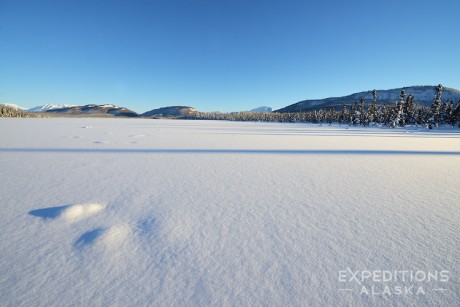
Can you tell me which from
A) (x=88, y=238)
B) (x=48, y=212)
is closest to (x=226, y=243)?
(x=88, y=238)

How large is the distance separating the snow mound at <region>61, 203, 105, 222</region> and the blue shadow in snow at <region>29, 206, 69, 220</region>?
0.32 feet

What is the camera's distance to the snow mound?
10.4 ft

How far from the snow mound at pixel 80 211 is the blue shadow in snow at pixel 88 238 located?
59 cm

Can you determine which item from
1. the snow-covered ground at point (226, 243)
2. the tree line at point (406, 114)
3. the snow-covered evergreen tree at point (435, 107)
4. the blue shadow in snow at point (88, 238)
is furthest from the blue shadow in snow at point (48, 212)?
the snow-covered evergreen tree at point (435, 107)

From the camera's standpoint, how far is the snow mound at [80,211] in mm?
3157

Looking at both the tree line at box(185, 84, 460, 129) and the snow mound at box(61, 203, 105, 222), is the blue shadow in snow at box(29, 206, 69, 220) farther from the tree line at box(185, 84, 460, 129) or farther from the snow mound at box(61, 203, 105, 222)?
the tree line at box(185, 84, 460, 129)

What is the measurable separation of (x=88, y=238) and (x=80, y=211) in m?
1.01

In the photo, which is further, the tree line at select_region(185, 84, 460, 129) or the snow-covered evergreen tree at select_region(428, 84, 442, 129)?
the tree line at select_region(185, 84, 460, 129)

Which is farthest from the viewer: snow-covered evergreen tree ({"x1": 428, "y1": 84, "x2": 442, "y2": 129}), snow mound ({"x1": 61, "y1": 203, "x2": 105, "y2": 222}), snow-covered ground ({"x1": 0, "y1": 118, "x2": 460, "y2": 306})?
snow-covered evergreen tree ({"x1": 428, "y1": 84, "x2": 442, "y2": 129})

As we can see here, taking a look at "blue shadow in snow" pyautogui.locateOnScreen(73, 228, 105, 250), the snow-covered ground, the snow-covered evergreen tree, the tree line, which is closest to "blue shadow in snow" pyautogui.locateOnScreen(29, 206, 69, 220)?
the snow-covered ground

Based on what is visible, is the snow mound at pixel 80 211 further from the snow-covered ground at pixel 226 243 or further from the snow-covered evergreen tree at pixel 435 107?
the snow-covered evergreen tree at pixel 435 107

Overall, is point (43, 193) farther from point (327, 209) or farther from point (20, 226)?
point (327, 209)

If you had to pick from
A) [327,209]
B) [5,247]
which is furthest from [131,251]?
[327,209]

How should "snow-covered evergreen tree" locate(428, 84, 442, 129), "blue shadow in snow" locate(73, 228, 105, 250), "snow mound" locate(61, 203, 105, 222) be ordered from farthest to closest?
1. "snow-covered evergreen tree" locate(428, 84, 442, 129)
2. "snow mound" locate(61, 203, 105, 222)
3. "blue shadow in snow" locate(73, 228, 105, 250)
